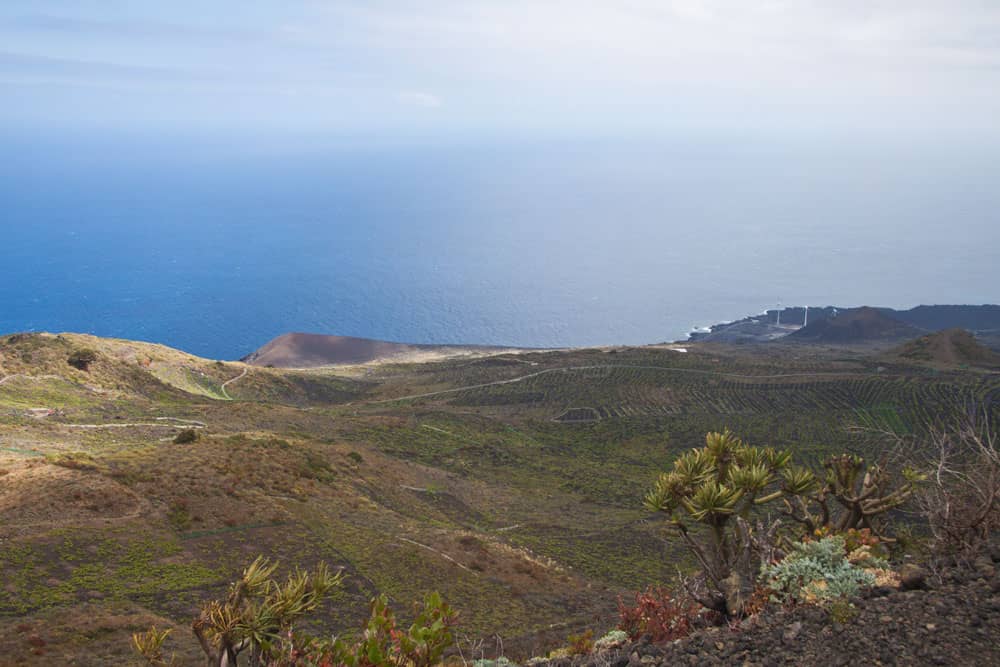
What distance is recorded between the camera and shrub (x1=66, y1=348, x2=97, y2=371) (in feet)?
115

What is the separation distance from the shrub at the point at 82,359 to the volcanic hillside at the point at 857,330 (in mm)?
76466

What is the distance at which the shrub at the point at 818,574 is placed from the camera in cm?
682

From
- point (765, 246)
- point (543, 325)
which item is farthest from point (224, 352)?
point (765, 246)

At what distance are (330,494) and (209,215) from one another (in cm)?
19452

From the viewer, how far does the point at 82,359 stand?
35.3 m

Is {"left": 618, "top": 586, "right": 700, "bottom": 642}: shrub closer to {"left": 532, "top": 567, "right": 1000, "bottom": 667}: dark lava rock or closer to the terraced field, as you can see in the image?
{"left": 532, "top": 567, "right": 1000, "bottom": 667}: dark lava rock

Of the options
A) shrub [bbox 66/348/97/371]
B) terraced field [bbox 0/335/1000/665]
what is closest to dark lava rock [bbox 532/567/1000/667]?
terraced field [bbox 0/335/1000/665]

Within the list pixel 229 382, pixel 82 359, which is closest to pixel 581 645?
pixel 82 359

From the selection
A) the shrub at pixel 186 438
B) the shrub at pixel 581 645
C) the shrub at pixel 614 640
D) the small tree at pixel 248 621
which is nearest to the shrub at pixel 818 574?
the shrub at pixel 614 640

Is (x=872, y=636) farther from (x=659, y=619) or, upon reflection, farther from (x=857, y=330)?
(x=857, y=330)

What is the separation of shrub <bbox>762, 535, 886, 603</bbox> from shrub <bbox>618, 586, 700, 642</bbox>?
1.02m

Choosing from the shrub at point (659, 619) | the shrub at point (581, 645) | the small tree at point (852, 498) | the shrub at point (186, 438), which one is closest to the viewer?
the shrub at point (659, 619)

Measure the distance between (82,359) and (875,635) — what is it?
128 ft

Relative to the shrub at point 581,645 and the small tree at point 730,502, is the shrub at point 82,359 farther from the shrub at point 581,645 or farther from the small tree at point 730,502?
the small tree at point 730,502
